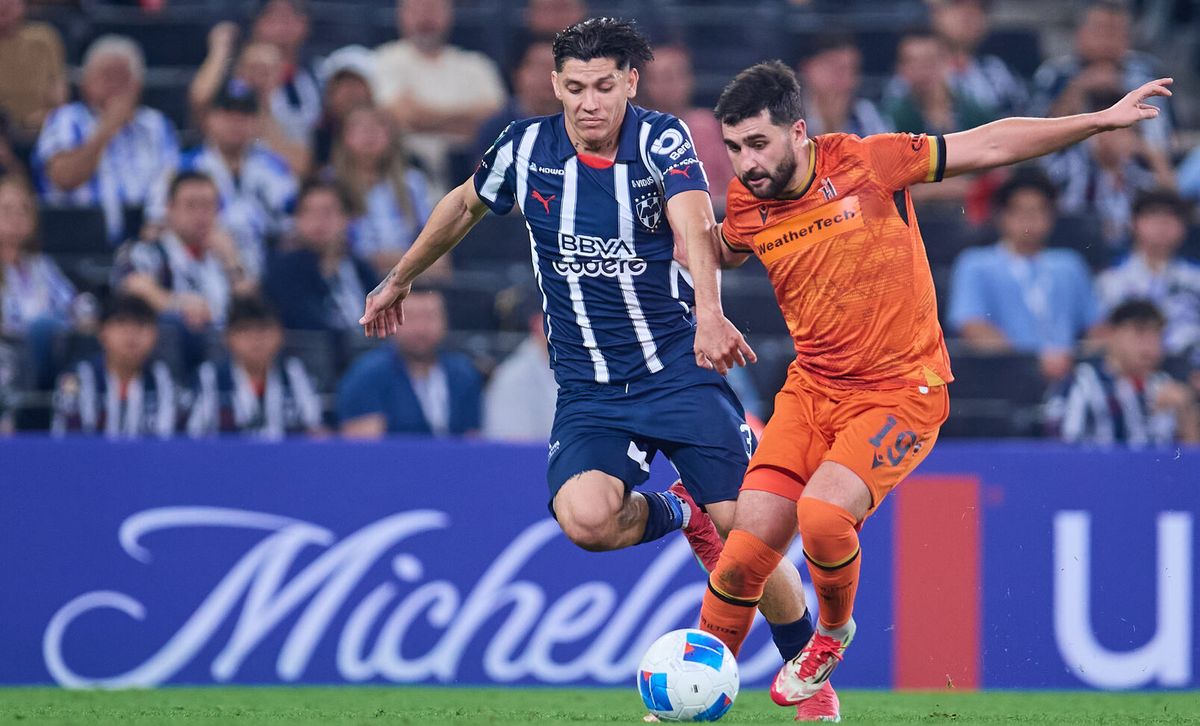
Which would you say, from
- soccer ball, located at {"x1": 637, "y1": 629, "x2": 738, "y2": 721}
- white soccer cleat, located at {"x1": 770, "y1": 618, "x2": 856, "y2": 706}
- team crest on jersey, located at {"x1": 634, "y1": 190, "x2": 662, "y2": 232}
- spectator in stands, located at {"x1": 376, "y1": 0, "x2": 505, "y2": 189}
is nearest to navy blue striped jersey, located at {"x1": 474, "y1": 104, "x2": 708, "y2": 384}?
team crest on jersey, located at {"x1": 634, "y1": 190, "x2": 662, "y2": 232}

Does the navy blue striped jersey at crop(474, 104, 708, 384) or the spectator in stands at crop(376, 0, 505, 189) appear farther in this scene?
the spectator in stands at crop(376, 0, 505, 189)

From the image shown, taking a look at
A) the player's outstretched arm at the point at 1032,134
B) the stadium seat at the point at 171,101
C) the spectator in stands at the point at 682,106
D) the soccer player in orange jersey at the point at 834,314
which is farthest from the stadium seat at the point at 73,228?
the player's outstretched arm at the point at 1032,134

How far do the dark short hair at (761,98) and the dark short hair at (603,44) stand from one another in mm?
419

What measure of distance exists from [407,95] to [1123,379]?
5245 mm

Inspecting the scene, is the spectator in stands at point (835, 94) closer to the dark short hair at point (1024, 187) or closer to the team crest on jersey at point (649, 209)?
the dark short hair at point (1024, 187)

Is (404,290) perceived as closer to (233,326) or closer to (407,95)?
(233,326)

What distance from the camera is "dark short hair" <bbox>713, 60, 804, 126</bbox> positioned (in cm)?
543

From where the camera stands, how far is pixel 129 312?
339 inches

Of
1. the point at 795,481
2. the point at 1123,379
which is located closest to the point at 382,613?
the point at 795,481

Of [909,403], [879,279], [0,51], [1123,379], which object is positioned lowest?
[1123,379]

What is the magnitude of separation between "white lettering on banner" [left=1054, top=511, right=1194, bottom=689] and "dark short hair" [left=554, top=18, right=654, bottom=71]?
405 cm

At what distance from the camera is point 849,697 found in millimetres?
7602

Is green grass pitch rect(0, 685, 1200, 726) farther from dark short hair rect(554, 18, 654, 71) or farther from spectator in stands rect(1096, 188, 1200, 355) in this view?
spectator in stands rect(1096, 188, 1200, 355)

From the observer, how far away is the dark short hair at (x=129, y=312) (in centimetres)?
860
